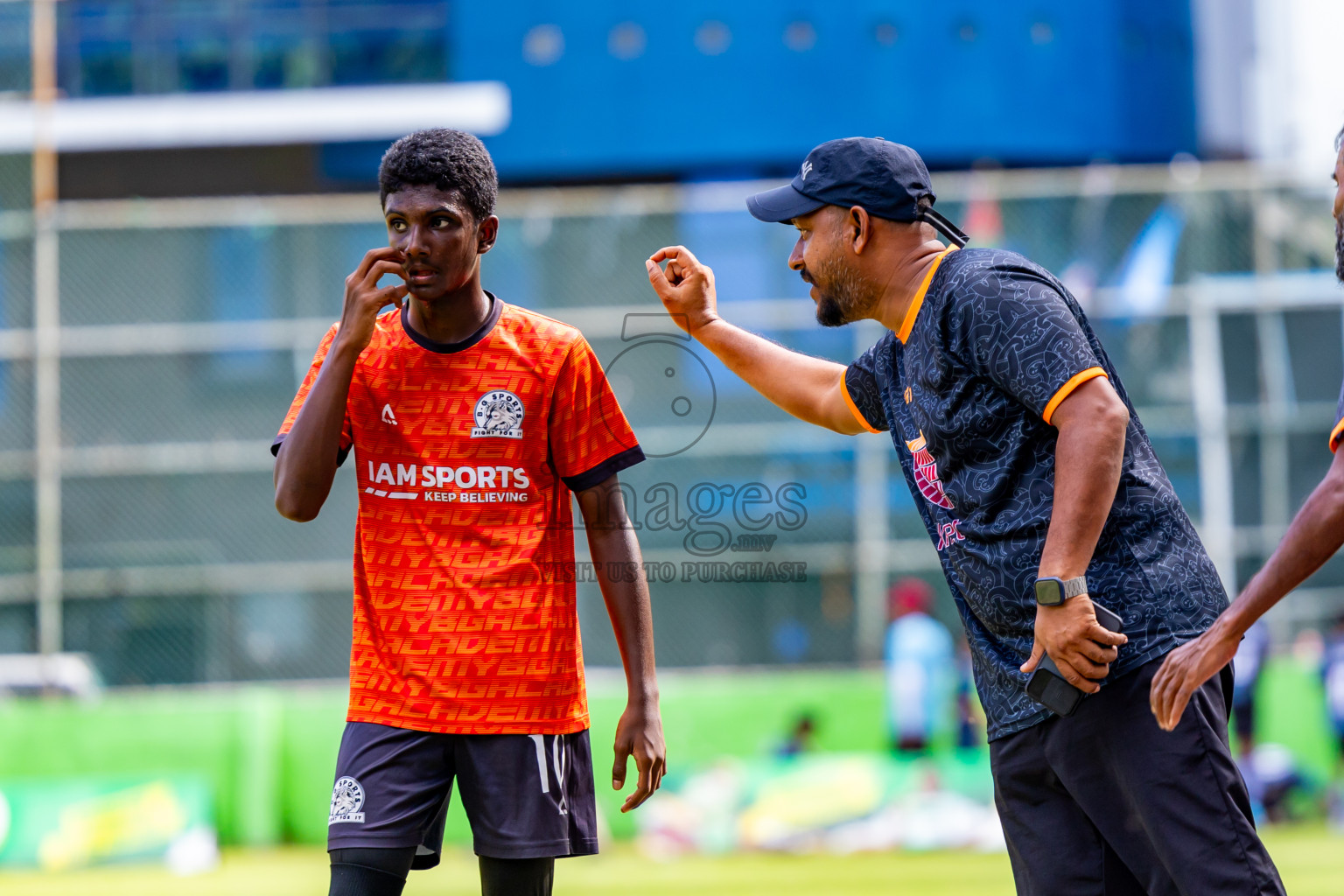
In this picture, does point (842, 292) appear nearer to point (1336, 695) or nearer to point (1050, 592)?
point (1050, 592)

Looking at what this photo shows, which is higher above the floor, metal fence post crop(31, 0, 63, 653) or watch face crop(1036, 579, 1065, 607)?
metal fence post crop(31, 0, 63, 653)

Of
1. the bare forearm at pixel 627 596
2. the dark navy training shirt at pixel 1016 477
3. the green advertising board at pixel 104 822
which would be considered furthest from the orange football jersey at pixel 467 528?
the green advertising board at pixel 104 822

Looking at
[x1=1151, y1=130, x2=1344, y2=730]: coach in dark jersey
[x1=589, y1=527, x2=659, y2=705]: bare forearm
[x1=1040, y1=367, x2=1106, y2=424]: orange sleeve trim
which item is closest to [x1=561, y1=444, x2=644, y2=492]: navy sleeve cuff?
[x1=589, y1=527, x2=659, y2=705]: bare forearm

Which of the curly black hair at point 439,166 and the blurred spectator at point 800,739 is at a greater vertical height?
the curly black hair at point 439,166

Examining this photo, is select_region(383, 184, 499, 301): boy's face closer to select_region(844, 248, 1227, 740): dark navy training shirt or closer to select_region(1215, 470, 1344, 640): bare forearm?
select_region(844, 248, 1227, 740): dark navy training shirt

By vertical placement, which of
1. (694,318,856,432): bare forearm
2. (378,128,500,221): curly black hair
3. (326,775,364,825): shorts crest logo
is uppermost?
(378,128,500,221): curly black hair

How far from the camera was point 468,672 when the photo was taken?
11.0ft

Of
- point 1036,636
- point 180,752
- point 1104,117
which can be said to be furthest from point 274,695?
point 1104,117

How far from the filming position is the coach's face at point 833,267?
340 centimetres

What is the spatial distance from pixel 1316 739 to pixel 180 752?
29.6ft

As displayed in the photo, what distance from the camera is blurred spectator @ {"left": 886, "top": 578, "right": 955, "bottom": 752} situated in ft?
33.7

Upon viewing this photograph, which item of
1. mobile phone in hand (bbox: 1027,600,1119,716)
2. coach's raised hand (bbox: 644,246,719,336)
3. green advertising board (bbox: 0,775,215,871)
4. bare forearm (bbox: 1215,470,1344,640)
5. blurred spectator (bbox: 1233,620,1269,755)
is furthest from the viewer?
blurred spectator (bbox: 1233,620,1269,755)

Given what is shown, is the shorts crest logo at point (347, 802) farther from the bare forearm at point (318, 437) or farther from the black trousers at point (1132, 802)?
the black trousers at point (1132, 802)

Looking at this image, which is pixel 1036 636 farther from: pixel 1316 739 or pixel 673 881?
pixel 1316 739
